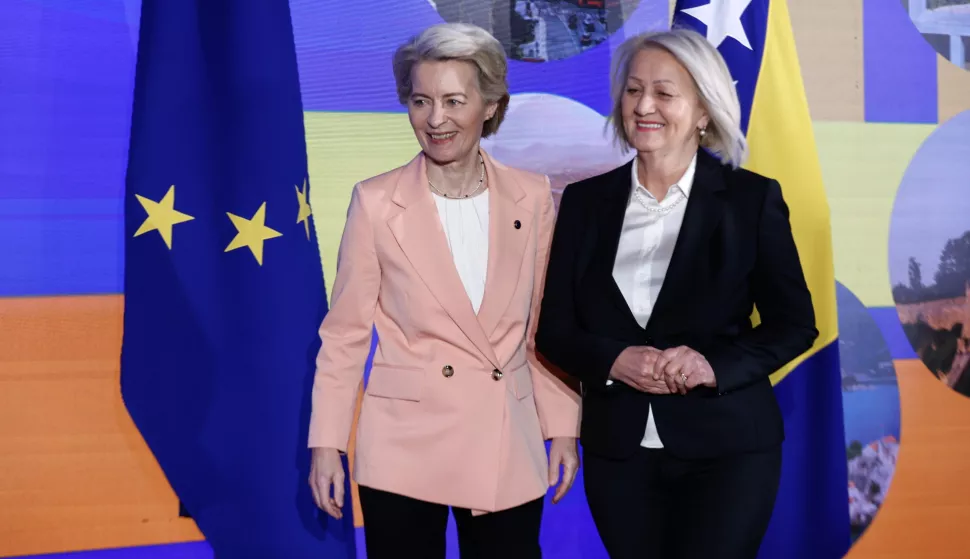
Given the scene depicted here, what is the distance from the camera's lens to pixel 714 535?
1578mm

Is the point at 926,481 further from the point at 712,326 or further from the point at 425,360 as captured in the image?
the point at 425,360

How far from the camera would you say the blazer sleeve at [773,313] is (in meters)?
1.61

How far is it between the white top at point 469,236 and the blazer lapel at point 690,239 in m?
0.32

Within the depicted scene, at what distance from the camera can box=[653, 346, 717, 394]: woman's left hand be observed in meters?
1.55

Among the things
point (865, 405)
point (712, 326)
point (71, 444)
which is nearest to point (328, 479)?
point (712, 326)

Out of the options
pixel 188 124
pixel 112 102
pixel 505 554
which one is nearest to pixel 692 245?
pixel 505 554

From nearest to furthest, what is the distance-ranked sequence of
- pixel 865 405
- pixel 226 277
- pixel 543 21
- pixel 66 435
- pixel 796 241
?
pixel 226 277, pixel 796 241, pixel 66 435, pixel 543 21, pixel 865 405

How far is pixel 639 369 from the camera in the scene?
1576 mm

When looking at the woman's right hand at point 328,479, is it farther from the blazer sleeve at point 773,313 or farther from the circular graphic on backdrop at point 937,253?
the circular graphic on backdrop at point 937,253

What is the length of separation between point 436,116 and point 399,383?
484mm

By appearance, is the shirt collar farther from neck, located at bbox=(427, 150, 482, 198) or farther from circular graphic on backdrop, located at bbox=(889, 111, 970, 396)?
circular graphic on backdrop, located at bbox=(889, 111, 970, 396)

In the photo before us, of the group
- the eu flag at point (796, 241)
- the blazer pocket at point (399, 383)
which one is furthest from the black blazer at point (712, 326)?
the eu flag at point (796, 241)

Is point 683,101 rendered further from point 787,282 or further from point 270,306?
point 270,306


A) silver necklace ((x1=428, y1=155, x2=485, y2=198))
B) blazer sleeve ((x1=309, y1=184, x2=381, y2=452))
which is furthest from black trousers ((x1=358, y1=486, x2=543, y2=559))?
silver necklace ((x1=428, y1=155, x2=485, y2=198))
